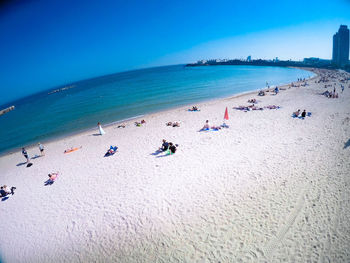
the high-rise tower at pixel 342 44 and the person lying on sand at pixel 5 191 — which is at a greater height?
the high-rise tower at pixel 342 44

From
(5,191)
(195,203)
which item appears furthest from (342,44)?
(5,191)

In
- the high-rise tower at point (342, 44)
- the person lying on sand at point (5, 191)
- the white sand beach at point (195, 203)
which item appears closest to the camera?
the white sand beach at point (195, 203)

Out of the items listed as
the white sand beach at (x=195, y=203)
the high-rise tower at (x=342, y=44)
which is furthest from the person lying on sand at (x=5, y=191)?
the high-rise tower at (x=342, y=44)

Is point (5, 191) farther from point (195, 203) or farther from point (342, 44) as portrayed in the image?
point (342, 44)

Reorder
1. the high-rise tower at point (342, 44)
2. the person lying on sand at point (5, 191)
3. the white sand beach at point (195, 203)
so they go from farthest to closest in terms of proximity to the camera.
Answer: the high-rise tower at point (342, 44)
the person lying on sand at point (5, 191)
the white sand beach at point (195, 203)

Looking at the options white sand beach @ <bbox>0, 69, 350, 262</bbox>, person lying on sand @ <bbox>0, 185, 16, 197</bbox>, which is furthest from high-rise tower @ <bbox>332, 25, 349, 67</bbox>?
person lying on sand @ <bbox>0, 185, 16, 197</bbox>

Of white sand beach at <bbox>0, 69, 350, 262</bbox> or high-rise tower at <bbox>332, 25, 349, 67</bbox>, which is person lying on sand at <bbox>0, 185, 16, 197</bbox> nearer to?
white sand beach at <bbox>0, 69, 350, 262</bbox>

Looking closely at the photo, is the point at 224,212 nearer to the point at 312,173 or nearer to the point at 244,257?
the point at 244,257

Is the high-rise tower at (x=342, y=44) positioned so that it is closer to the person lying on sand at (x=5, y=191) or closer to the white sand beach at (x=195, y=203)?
the white sand beach at (x=195, y=203)
